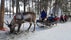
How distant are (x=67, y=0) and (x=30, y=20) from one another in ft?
81.9

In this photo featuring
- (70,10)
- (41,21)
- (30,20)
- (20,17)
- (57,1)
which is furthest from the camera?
(70,10)

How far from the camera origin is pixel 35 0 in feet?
124

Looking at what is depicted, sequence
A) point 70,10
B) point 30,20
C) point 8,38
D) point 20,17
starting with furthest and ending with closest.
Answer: point 70,10 < point 30,20 < point 20,17 < point 8,38

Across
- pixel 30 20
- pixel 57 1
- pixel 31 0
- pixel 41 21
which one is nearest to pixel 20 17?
pixel 30 20

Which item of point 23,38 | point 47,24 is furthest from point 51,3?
point 23,38

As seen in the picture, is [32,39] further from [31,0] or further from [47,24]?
[31,0]

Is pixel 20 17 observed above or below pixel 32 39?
above

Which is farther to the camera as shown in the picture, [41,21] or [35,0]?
[35,0]

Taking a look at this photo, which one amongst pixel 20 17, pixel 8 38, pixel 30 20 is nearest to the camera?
pixel 8 38

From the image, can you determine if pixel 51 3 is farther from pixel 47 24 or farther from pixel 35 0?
pixel 47 24

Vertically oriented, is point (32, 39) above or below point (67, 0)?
below

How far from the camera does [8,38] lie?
A: 11.1 metres

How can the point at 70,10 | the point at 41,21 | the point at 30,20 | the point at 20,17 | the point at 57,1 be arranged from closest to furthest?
the point at 20,17
the point at 30,20
the point at 41,21
the point at 57,1
the point at 70,10

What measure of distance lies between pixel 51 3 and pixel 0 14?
24293 millimetres
